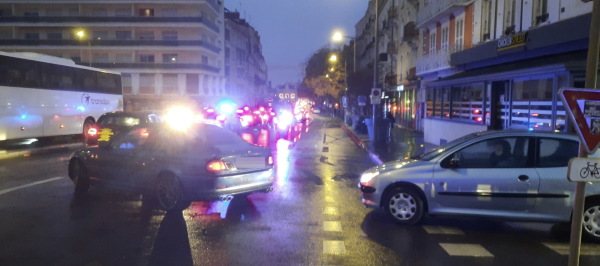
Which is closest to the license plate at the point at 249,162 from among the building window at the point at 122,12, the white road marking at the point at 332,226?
the white road marking at the point at 332,226

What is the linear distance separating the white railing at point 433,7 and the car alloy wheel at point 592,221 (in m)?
15.7

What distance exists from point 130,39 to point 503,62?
47712 mm

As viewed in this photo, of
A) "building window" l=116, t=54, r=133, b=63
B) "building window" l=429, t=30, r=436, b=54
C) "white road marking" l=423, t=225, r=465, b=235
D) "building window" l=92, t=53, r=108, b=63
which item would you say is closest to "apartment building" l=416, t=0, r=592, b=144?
"building window" l=429, t=30, r=436, b=54

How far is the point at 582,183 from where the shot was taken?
13.0 ft

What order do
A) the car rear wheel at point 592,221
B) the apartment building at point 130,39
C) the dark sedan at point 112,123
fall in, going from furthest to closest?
1. the apartment building at point 130,39
2. the dark sedan at point 112,123
3. the car rear wheel at point 592,221

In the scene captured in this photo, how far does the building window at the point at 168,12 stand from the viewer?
2188 inches

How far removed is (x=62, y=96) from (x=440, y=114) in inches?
670

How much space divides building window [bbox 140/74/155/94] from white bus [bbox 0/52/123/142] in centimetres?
3208

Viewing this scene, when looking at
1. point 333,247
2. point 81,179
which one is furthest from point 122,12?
point 333,247

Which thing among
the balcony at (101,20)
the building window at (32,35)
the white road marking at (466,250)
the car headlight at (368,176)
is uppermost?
the balcony at (101,20)

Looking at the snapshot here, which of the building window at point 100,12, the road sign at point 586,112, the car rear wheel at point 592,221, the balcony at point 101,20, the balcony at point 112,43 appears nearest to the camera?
the road sign at point 586,112

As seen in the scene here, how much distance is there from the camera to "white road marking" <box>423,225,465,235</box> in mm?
6734

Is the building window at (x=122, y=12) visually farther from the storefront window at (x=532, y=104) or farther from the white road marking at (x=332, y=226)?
the white road marking at (x=332, y=226)

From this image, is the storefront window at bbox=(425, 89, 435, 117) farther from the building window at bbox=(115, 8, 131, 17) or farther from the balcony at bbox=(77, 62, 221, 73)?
the building window at bbox=(115, 8, 131, 17)
